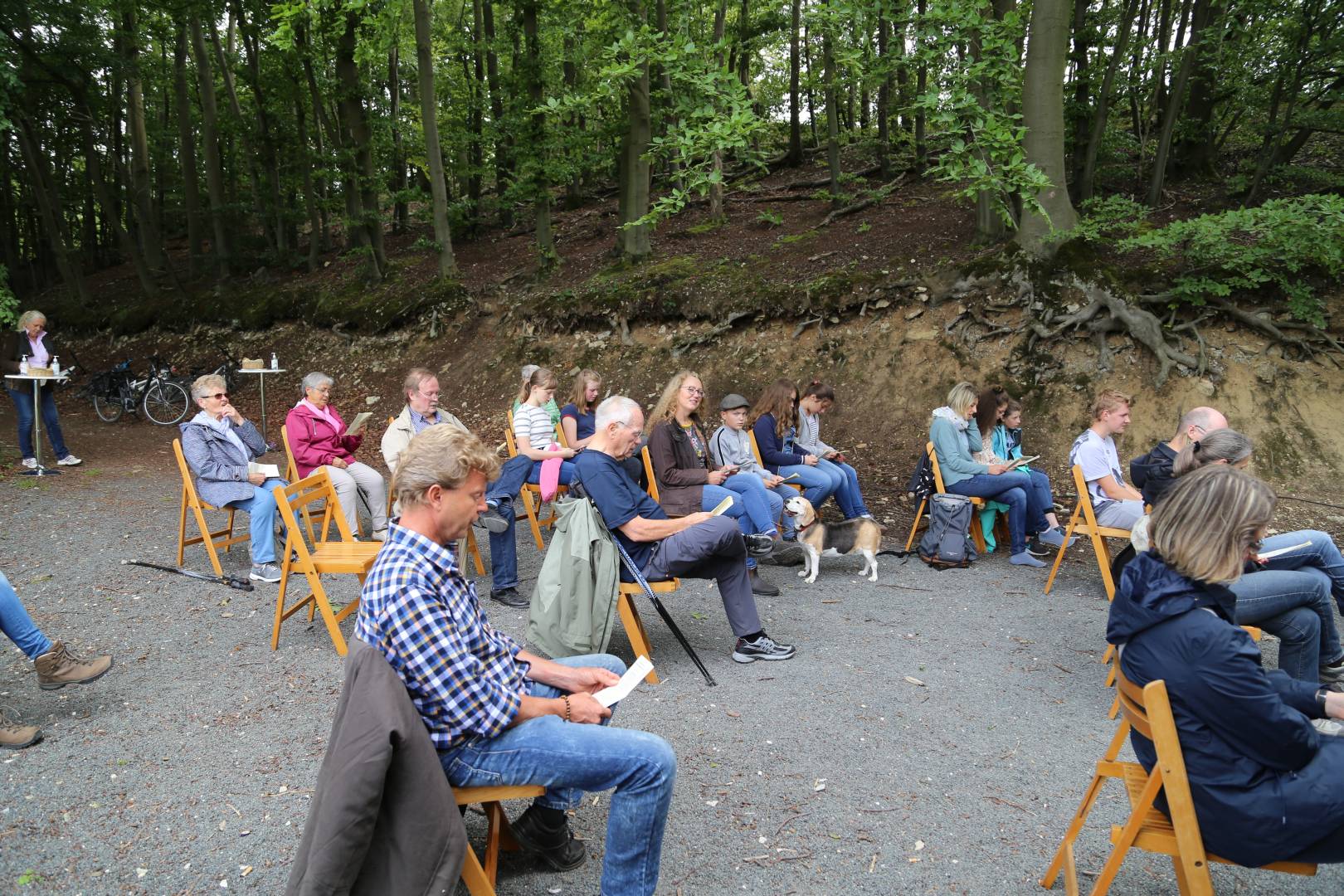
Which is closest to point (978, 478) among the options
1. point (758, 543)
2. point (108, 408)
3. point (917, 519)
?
point (917, 519)

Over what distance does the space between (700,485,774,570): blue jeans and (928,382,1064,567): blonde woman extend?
5.09 feet

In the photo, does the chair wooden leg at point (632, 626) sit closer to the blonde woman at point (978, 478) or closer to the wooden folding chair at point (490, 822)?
the wooden folding chair at point (490, 822)

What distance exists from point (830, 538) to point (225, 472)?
14.8 feet

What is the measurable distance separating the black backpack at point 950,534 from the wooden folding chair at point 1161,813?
3.91 metres

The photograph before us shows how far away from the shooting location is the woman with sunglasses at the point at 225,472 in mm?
5801

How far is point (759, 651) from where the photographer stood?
14.8 ft

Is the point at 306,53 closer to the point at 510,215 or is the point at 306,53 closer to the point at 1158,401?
the point at 510,215

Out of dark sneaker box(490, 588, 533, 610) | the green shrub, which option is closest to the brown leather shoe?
dark sneaker box(490, 588, 533, 610)

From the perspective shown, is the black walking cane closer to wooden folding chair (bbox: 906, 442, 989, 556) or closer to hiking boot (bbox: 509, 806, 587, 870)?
hiking boot (bbox: 509, 806, 587, 870)

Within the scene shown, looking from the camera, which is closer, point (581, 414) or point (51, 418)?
point (581, 414)

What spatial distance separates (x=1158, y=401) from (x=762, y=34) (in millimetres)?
11319

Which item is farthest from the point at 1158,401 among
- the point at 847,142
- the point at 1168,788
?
the point at 847,142

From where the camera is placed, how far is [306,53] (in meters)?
15.9

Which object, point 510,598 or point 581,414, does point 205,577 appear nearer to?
point 510,598
